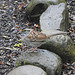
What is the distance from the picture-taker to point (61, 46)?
4.43 metres

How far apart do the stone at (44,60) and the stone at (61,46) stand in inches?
12.8

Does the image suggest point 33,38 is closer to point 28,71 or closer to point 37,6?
point 28,71

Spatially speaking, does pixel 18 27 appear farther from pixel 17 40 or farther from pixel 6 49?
pixel 6 49

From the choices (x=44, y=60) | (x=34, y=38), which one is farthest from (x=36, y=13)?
(x=44, y=60)

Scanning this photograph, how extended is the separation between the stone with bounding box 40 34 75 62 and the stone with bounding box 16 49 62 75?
326 millimetres

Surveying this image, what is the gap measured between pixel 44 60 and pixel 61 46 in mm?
684

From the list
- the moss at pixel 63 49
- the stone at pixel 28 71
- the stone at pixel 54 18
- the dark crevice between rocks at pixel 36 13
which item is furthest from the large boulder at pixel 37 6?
the stone at pixel 28 71

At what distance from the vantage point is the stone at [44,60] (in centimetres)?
387

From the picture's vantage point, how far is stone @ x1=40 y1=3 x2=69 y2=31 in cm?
522

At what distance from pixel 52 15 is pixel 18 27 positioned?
5.05ft

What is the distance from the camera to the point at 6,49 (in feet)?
17.8

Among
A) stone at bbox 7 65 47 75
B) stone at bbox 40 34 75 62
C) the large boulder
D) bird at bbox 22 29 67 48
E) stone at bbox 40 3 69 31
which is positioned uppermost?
the large boulder

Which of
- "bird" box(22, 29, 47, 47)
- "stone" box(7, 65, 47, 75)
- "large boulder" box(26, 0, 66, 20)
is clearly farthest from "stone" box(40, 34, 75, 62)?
"large boulder" box(26, 0, 66, 20)

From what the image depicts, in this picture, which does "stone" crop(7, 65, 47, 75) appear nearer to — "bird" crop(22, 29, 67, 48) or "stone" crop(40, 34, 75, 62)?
"bird" crop(22, 29, 67, 48)
